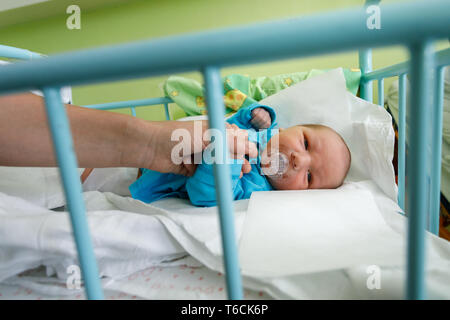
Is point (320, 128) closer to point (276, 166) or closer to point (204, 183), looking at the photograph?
point (276, 166)

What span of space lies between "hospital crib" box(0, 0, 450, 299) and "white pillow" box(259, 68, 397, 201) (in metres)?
0.67

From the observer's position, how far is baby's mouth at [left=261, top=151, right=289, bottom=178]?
2.75 ft

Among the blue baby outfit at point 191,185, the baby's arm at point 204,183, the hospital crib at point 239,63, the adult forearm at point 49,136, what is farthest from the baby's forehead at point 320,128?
the hospital crib at point 239,63

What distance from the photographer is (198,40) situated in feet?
0.69

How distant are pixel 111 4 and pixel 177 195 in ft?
4.75

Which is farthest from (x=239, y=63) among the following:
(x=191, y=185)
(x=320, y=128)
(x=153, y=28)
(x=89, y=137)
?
(x=153, y=28)

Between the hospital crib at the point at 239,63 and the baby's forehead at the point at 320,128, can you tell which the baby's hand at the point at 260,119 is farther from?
the hospital crib at the point at 239,63

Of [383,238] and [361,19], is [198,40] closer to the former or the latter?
[361,19]

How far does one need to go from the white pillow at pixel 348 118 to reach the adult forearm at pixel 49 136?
2.03 ft

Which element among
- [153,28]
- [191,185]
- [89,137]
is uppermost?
[153,28]

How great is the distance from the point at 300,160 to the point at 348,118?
0.31m

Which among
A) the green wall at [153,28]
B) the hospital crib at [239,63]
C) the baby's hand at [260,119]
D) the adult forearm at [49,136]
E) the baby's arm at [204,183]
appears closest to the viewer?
the hospital crib at [239,63]

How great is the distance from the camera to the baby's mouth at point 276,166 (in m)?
0.84

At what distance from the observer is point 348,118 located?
98 centimetres
